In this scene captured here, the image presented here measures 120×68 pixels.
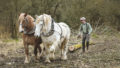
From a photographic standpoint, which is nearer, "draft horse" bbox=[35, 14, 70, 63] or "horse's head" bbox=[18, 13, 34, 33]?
"draft horse" bbox=[35, 14, 70, 63]

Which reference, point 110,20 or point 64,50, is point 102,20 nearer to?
point 110,20

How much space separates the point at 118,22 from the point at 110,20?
937mm

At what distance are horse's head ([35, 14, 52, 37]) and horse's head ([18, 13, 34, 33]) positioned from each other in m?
0.53

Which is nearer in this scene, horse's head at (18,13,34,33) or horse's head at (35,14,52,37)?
horse's head at (35,14,52,37)

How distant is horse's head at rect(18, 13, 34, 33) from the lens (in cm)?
720

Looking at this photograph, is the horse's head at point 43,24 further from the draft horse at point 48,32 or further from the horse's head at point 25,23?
the horse's head at point 25,23

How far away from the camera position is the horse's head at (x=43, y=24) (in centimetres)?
695

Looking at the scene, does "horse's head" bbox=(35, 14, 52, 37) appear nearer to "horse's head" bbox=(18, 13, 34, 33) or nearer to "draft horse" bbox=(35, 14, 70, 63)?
"draft horse" bbox=(35, 14, 70, 63)

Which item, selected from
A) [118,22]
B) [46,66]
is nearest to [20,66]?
[46,66]

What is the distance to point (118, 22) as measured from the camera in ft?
75.8

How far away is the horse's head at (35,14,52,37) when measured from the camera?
22.8 ft

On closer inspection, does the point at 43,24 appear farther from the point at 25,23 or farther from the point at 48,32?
the point at 25,23

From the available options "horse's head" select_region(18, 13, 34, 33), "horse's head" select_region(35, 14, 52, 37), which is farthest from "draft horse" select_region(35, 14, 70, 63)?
"horse's head" select_region(18, 13, 34, 33)

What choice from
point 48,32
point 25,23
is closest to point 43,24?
point 48,32
